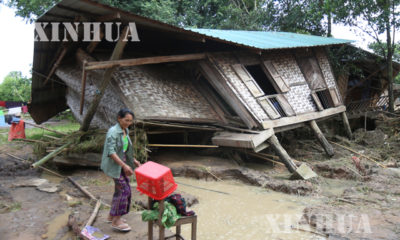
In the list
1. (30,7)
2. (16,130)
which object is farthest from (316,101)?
(30,7)

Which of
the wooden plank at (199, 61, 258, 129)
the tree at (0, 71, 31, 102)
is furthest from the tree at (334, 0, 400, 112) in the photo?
the tree at (0, 71, 31, 102)

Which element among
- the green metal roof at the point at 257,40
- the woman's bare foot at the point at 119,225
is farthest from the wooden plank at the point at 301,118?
the woman's bare foot at the point at 119,225

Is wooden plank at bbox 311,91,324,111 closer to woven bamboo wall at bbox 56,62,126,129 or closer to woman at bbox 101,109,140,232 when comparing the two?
woven bamboo wall at bbox 56,62,126,129

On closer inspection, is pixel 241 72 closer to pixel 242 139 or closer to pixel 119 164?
pixel 242 139

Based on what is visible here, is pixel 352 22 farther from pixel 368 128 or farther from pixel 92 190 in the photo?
pixel 92 190

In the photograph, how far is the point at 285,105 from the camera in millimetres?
8609

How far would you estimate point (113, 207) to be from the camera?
3.70 m

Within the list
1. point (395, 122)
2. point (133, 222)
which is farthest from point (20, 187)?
point (395, 122)

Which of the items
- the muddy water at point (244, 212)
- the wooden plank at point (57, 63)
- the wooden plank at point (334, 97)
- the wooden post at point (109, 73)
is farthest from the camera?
the wooden plank at point (334, 97)

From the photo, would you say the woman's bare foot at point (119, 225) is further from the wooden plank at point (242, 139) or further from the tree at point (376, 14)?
the tree at point (376, 14)

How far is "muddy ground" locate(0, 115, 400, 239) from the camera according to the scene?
13.1 ft

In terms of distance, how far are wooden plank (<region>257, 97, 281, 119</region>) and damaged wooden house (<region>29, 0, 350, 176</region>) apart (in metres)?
0.03

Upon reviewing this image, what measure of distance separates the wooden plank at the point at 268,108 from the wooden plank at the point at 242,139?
0.61m

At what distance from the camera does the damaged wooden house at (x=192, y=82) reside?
6.88 metres
